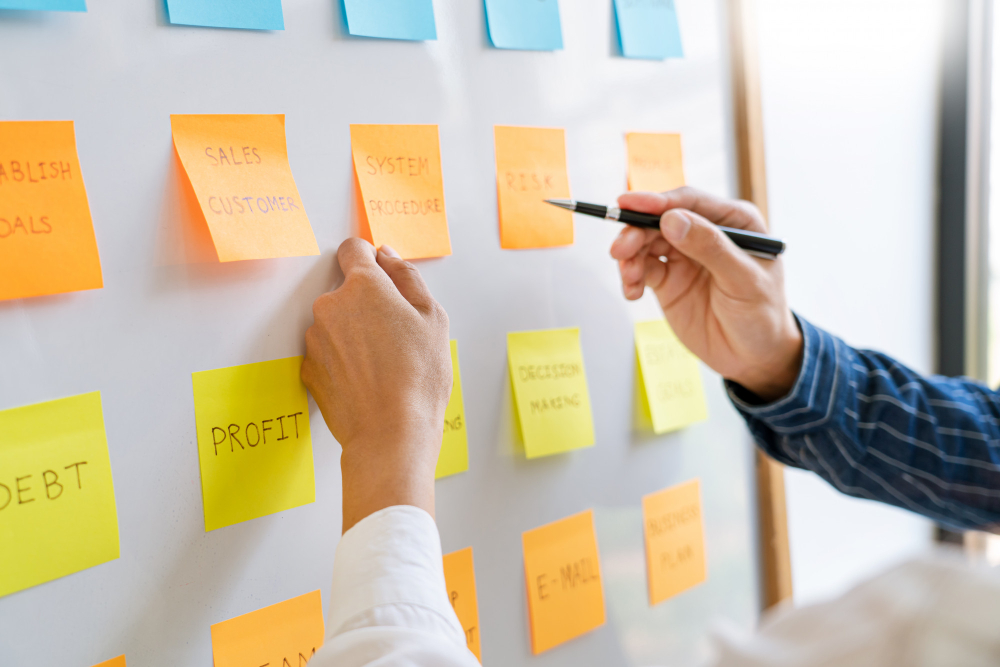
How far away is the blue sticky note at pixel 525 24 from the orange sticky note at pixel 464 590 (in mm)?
437

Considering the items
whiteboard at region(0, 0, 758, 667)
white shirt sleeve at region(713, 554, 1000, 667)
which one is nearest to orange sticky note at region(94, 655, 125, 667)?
whiteboard at region(0, 0, 758, 667)

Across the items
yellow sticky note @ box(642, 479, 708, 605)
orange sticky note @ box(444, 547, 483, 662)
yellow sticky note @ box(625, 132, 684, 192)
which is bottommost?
yellow sticky note @ box(642, 479, 708, 605)

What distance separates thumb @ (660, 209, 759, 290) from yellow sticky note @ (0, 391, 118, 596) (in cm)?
45

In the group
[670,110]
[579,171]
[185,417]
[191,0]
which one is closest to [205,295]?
[185,417]

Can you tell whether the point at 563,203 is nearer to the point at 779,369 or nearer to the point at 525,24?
the point at 525,24

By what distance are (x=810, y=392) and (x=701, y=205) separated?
22cm

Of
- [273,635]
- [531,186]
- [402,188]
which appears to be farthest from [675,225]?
[273,635]

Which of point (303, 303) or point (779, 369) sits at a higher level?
point (303, 303)

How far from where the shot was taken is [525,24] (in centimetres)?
59

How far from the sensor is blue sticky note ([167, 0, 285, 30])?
16.2 inches

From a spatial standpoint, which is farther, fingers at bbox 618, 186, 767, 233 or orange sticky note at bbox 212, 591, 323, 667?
fingers at bbox 618, 186, 767, 233

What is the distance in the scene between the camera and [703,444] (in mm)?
785

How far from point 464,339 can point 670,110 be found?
0.36m

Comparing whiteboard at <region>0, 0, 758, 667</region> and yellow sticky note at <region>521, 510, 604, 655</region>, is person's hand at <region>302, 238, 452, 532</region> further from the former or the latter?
yellow sticky note at <region>521, 510, 604, 655</region>
